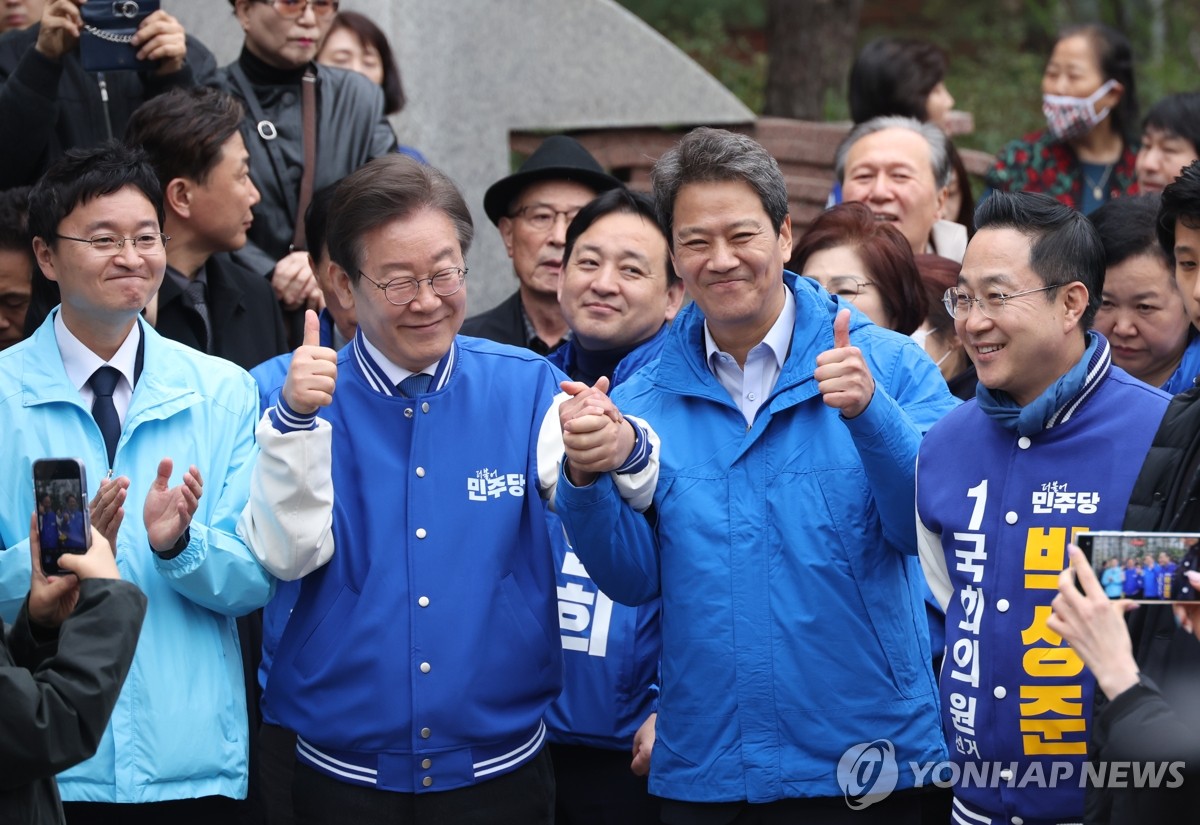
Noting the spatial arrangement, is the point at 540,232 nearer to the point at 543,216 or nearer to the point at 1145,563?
the point at 543,216

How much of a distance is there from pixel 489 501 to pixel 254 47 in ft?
9.60

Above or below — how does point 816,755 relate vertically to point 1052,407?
below

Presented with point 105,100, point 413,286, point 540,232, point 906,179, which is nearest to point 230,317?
point 105,100

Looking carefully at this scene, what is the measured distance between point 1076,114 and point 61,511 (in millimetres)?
5695

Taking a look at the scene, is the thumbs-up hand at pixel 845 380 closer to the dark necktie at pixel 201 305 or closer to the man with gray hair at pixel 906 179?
the dark necktie at pixel 201 305

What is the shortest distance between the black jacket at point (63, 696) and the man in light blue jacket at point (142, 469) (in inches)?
16.3

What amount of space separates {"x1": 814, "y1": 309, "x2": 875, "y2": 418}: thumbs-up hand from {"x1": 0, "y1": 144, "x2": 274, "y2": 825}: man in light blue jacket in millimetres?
1497

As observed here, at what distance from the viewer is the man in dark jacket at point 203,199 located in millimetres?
5008

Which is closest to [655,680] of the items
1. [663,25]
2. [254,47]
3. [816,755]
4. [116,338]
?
[816,755]

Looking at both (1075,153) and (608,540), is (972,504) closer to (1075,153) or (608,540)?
(608,540)

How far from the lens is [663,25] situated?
48.1 ft

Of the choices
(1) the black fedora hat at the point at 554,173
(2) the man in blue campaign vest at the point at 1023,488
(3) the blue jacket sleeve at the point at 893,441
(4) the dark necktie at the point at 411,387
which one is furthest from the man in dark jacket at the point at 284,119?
(2) the man in blue campaign vest at the point at 1023,488

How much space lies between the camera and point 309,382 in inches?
140

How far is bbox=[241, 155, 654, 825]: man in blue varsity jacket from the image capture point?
3.66 meters
